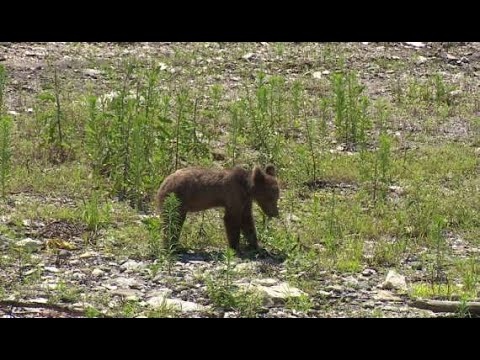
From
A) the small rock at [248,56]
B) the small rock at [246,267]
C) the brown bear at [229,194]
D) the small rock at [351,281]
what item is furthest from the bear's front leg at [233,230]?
the small rock at [248,56]

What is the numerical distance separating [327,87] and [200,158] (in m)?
4.75

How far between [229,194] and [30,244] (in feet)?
6.68

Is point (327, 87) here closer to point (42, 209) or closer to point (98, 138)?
point (98, 138)

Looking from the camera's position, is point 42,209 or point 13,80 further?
point 13,80

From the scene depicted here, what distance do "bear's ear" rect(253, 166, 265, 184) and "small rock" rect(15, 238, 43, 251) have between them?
2.23 metres

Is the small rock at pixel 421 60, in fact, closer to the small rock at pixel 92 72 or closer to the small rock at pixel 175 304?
the small rock at pixel 92 72

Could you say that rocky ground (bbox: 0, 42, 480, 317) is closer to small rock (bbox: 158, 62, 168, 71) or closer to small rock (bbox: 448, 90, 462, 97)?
small rock (bbox: 448, 90, 462, 97)

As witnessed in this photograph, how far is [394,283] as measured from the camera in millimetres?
8406

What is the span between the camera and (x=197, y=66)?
1716 centimetres

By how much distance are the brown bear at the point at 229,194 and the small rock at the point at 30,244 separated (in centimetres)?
123

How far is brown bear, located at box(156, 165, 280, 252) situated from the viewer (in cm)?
938

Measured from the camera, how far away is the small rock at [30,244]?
29.2 ft

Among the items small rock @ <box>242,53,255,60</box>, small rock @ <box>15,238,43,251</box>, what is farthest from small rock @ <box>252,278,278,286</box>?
small rock @ <box>242,53,255,60</box>
